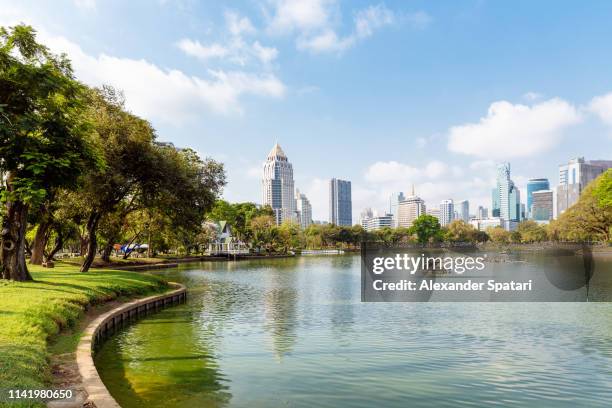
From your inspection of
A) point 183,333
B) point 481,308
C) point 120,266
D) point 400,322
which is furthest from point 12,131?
point 120,266

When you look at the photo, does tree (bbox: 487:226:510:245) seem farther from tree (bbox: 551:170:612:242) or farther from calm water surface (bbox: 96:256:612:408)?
calm water surface (bbox: 96:256:612:408)

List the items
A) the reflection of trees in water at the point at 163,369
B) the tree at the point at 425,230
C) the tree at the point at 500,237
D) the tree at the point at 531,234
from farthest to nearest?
the tree at the point at 500,237 → the tree at the point at 425,230 → the tree at the point at 531,234 → the reflection of trees in water at the point at 163,369

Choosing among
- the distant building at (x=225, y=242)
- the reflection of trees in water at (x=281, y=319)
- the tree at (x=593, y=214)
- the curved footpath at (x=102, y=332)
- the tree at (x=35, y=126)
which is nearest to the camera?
the curved footpath at (x=102, y=332)

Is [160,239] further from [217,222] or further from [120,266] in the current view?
[217,222]

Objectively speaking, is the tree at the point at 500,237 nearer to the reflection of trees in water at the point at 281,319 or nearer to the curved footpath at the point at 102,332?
the reflection of trees in water at the point at 281,319

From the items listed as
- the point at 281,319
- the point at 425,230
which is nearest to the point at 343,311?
the point at 281,319

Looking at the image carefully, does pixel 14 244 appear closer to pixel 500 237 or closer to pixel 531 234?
pixel 531 234

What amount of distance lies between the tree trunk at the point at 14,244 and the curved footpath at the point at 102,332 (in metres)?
5.90

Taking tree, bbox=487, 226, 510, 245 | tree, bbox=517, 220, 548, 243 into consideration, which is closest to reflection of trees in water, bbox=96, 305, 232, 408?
tree, bbox=517, 220, 548, 243

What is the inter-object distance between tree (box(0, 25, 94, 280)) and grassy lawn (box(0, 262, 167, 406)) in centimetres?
366

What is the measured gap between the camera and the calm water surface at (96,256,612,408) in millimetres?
11469

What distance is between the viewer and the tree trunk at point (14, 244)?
2364 cm

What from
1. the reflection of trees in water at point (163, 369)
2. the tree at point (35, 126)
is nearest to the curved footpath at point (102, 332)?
the reflection of trees in water at point (163, 369)

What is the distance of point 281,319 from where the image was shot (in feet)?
74.3
